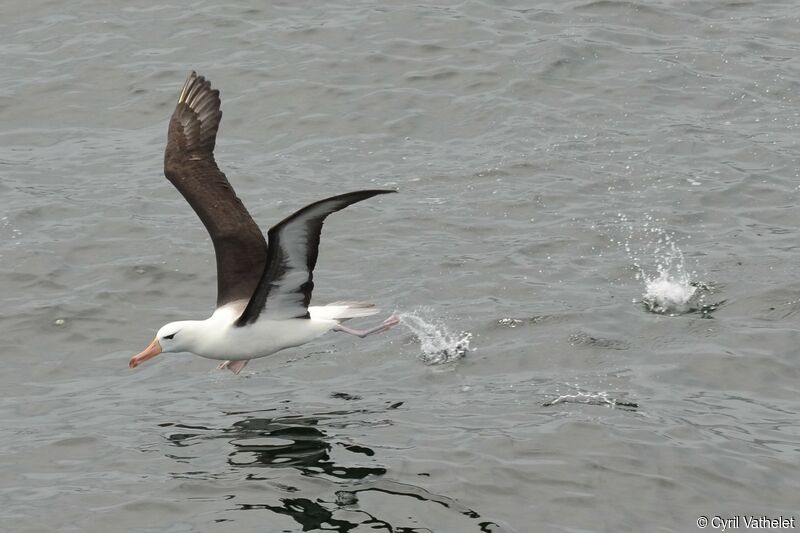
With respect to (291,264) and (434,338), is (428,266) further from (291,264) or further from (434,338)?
(291,264)

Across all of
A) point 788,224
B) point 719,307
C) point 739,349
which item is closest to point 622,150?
point 788,224

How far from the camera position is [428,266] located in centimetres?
1337

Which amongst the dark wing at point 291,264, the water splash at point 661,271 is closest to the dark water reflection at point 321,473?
the dark wing at point 291,264

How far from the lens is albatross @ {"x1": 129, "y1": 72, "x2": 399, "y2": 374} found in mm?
10000

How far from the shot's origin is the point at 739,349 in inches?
432

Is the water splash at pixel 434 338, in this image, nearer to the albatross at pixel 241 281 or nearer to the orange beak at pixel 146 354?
the albatross at pixel 241 281

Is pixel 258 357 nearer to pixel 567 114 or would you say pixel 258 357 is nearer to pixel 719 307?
pixel 719 307

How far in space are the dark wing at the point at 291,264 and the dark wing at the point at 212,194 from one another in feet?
1.93

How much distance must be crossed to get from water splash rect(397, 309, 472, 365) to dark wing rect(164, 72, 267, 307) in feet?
4.99

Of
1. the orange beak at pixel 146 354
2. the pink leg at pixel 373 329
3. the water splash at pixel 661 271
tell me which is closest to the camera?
the orange beak at pixel 146 354

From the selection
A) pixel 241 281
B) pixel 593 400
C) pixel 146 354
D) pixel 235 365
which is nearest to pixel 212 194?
pixel 241 281

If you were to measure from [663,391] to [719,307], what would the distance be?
6.19 ft

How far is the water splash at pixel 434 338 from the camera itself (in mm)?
11336

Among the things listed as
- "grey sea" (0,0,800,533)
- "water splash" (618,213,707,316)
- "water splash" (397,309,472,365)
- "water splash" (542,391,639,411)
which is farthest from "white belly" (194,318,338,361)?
"water splash" (618,213,707,316)
